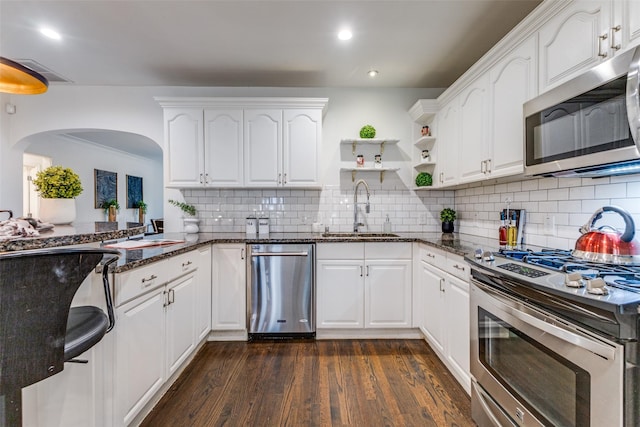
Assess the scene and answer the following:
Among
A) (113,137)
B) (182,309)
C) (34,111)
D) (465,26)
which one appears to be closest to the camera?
(182,309)

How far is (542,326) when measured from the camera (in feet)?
3.68

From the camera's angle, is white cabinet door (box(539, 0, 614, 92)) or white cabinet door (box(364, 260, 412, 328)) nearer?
white cabinet door (box(539, 0, 614, 92))

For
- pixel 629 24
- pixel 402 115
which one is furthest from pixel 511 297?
pixel 402 115

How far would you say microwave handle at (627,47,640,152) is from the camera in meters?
1.03

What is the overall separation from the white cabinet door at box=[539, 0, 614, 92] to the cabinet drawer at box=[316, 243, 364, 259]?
5.55 feet

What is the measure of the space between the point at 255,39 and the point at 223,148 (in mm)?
1038

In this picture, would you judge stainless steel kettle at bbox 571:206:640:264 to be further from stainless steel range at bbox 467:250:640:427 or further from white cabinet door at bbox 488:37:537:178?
white cabinet door at bbox 488:37:537:178

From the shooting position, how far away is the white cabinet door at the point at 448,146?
2615 millimetres

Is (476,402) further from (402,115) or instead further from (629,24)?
(402,115)

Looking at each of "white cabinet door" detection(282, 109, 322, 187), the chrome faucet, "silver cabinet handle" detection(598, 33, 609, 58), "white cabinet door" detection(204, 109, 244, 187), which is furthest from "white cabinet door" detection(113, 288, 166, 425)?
"silver cabinet handle" detection(598, 33, 609, 58)

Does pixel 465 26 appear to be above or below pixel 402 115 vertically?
above

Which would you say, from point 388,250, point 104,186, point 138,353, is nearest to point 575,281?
point 388,250

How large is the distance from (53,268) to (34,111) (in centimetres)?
351

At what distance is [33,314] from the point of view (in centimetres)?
84
